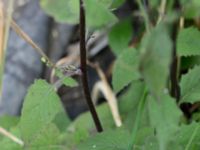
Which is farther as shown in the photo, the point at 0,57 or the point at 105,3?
the point at 0,57

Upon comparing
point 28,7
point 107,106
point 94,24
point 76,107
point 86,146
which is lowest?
point 76,107

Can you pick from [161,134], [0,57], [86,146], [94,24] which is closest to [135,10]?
[0,57]

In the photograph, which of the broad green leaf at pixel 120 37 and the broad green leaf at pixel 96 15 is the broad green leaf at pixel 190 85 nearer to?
the broad green leaf at pixel 96 15

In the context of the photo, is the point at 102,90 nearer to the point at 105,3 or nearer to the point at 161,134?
the point at 105,3

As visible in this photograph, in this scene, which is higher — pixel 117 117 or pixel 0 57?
pixel 0 57

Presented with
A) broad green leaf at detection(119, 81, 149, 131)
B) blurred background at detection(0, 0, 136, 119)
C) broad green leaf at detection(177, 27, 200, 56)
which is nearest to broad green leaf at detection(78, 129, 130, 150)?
broad green leaf at detection(177, 27, 200, 56)

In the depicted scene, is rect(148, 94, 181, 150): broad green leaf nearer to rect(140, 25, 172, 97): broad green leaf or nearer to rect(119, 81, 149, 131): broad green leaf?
rect(140, 25, 172, 97): broad green leaf
